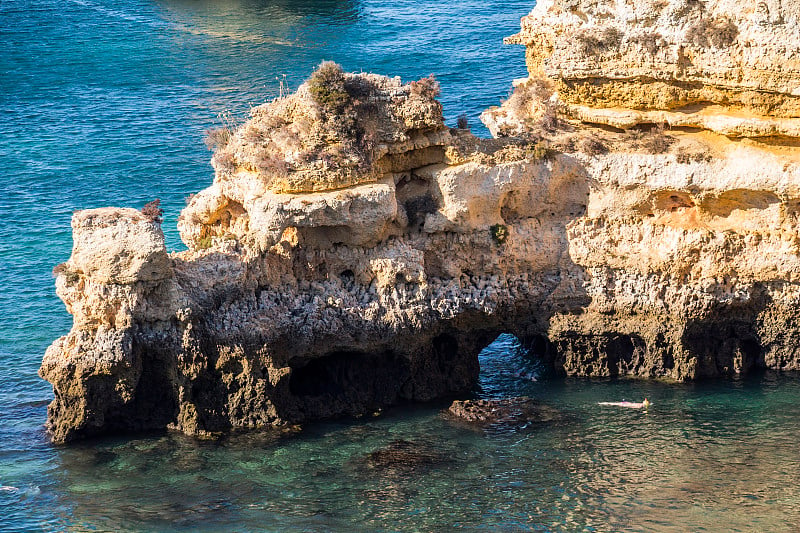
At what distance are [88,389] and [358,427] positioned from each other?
27.3 ft

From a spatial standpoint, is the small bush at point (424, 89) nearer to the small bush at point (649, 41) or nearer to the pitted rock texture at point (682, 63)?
the pitted rock texture at point (682, 63)

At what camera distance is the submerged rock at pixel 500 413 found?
41062 millimetres

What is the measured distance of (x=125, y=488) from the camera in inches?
1478

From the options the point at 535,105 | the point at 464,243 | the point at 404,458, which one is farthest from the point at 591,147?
the point at 404,458

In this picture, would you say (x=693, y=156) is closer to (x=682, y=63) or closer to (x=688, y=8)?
(x=682, y=63)

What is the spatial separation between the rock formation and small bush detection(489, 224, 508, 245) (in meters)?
0.07

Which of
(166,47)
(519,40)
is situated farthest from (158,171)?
(519,40)

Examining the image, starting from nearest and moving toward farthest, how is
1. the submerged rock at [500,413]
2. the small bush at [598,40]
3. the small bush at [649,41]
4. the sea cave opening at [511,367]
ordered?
the small bush at [649,41] → the small bush at [598,40] → the submerged rock at [500,413] → the sea cave opening at [511,367]

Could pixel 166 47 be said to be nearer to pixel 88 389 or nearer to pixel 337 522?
pixel 88 389

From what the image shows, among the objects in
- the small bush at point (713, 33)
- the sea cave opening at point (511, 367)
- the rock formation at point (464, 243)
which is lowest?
the sea cave opening at point (511, 367)

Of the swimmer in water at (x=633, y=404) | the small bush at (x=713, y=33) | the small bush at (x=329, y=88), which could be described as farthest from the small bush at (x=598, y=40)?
the swimmer in water at (x=633, y=404)

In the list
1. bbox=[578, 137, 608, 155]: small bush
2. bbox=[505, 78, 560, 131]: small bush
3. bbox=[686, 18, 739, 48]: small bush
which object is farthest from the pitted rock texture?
bbox=[578, 137, 608, 155]: small bush

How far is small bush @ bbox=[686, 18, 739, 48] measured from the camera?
1528 inches

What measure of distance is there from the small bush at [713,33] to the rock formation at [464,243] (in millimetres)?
60
